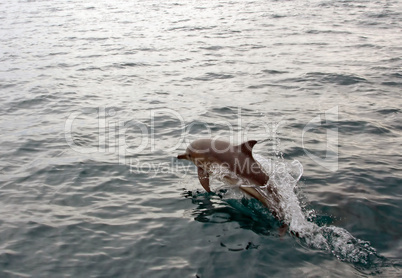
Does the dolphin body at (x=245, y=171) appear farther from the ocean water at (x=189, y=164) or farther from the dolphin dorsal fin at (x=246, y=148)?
the ocean water at (x=189, y=164)

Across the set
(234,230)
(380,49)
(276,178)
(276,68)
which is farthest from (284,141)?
(380,49)

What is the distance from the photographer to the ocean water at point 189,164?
625 centimetres

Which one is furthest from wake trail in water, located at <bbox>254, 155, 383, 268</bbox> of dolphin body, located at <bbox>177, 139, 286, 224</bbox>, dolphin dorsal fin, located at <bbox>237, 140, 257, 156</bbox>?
dolphin dorsal fin, located at <bbox>237, 140, 257, 156</bbox>

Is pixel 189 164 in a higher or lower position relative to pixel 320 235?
higher

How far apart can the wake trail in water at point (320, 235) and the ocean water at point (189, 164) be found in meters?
0.02

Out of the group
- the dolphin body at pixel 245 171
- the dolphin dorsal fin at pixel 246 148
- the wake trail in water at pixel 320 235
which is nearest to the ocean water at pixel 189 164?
the wake trail in water at pixel 320 235

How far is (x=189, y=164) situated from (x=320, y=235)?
3445 millimetres

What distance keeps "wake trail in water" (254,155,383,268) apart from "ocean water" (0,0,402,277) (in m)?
Result: 0.02

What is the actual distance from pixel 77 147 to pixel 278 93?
6434 mm

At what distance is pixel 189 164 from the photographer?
9.18 m

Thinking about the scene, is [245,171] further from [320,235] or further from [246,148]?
[320,235]

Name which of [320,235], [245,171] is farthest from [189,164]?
[320,235]

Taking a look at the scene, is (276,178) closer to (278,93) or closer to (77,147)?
(77,147)

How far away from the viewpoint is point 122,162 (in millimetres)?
9297
